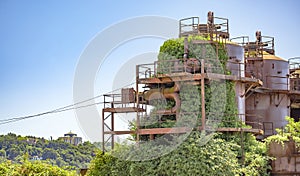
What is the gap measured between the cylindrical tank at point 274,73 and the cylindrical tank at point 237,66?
206 inches

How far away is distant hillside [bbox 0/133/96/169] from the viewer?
216 feet

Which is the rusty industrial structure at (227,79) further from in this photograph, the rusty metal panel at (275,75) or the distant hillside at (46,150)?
the distant hillside at (46,150)

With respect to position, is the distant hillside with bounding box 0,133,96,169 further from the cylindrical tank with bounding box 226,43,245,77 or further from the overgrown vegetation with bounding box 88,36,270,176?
the overgrown vegetation with bounding box 88,36,270,176

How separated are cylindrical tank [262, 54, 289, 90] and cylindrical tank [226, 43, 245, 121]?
5.23 meters

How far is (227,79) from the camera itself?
119 feet

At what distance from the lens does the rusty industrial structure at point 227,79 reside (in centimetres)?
3491

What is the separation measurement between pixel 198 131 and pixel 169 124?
210 centimetres

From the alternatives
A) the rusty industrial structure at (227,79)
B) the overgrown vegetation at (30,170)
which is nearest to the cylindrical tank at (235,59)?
the rusty industrial structure at (227,79)

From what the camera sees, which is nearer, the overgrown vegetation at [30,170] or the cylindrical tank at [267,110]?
the overgrown vegetation at [30,170]

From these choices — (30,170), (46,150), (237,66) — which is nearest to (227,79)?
(237,66)

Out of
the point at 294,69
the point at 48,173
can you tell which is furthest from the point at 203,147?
the point at 294,69

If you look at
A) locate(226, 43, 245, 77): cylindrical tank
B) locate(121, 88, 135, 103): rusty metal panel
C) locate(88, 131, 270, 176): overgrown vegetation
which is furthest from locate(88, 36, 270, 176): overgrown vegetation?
locate(121, 88, 135, 103): rusty metal panel

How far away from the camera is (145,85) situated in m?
37.0

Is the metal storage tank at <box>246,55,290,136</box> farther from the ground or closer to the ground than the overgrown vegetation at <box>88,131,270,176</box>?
farther from the ground
